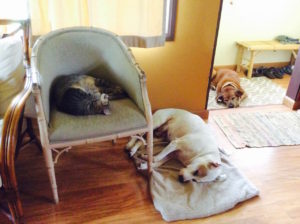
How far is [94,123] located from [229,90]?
1.81m

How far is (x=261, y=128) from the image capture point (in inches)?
94.7

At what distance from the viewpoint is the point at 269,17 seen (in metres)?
3.59

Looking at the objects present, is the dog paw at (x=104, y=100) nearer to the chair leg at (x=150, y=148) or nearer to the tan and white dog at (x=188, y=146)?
the chair leg at (x=150, y=148)

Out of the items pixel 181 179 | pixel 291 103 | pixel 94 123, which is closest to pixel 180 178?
pixel 181 179

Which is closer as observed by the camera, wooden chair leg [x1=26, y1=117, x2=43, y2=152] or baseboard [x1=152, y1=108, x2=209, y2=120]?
wooden chair leg [x1=26, y1=117, x2=43, y2=152]

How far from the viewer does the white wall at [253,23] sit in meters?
3.44

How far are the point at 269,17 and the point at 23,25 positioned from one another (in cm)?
309

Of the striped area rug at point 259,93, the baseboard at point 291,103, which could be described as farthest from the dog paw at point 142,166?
the baseboard at point 291,103

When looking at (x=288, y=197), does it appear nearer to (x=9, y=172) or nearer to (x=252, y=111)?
(x=252, y=111)

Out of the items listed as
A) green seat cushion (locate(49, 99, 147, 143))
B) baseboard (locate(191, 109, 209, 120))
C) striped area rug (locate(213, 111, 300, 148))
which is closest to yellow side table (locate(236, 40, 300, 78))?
striped area rug (locate(213, 111, 300, 148))

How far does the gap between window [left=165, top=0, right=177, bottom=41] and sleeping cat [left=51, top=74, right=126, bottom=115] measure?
79cm

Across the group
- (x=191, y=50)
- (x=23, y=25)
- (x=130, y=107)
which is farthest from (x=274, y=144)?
(x=23, y=25)

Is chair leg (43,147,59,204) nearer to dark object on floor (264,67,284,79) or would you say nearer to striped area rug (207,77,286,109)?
striped area rug (207,77,286,109)

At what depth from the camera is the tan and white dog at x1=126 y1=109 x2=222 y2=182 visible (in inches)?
65.9
